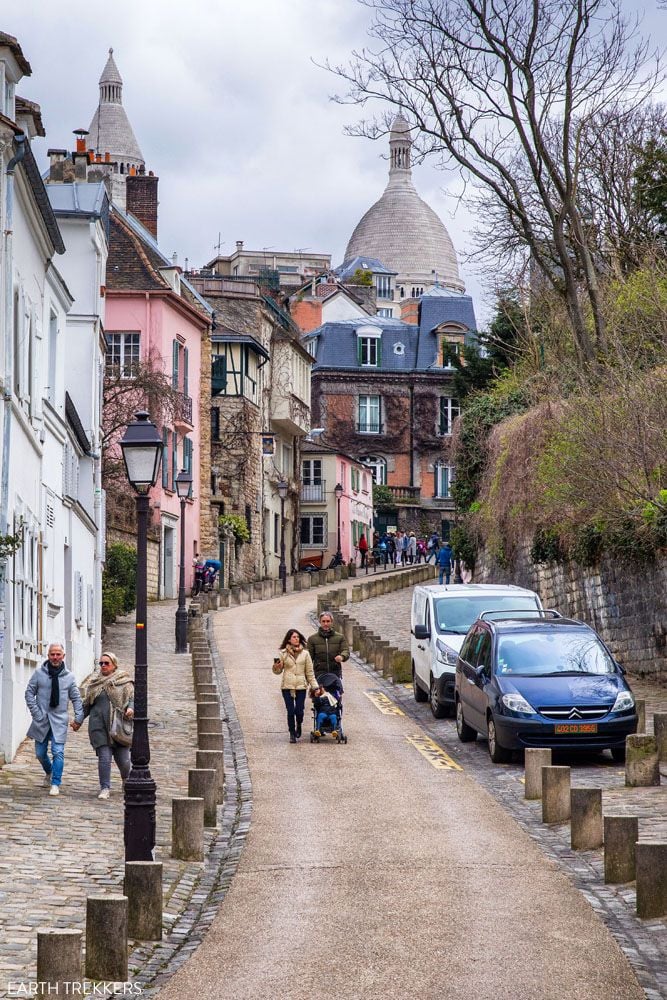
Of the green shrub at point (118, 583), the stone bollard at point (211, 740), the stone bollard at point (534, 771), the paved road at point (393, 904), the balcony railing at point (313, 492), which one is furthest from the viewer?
the balcony railing at point (313, 492)

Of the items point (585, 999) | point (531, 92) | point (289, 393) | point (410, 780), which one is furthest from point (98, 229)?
point (289, 393)

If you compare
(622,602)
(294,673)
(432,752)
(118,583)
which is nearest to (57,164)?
(118,583)

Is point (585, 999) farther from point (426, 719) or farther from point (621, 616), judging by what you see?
point (621, 616)

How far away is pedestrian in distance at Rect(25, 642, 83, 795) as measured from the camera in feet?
51.4

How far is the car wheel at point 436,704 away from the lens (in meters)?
22.8

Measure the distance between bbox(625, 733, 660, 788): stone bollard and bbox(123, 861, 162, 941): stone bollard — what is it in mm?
7085

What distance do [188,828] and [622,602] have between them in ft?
53.9

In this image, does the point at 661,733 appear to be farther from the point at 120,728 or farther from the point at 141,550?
the point at 141,550

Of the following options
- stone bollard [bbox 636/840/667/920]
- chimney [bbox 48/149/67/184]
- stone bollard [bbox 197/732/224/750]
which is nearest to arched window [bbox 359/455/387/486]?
chimney [bbox 48/149/67/184]

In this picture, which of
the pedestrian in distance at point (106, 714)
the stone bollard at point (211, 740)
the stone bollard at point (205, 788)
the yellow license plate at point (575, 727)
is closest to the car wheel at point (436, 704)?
the yellow license plate at point (575, 727)

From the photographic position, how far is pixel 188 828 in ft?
41.1

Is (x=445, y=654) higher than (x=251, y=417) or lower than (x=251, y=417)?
lower

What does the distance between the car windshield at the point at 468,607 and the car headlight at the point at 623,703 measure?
5928 mm

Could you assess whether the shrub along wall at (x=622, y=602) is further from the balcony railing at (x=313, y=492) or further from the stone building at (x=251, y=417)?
the balcony railing at (x=313, y=492)
